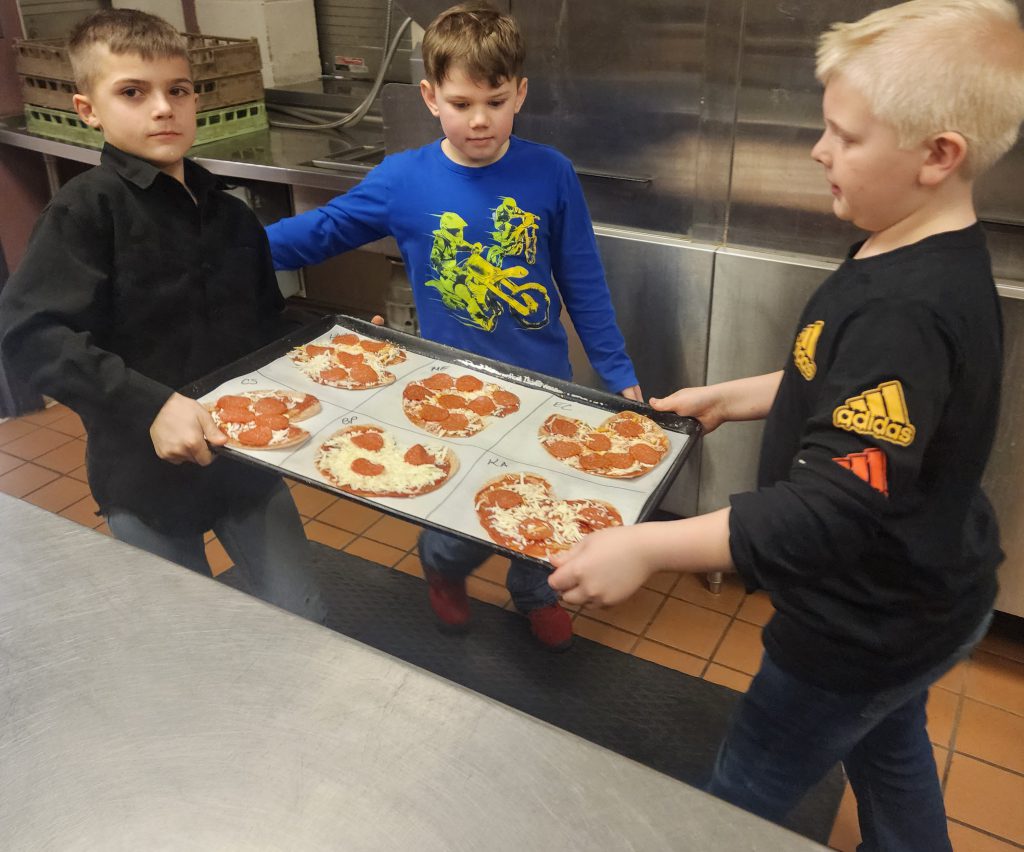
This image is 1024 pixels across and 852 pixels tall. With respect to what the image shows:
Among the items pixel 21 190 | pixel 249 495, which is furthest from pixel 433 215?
pixel 21 190

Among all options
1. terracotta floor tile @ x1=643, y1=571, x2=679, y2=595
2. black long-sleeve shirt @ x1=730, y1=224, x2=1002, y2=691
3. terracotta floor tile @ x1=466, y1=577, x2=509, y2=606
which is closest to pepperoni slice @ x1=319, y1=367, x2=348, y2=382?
terracotta floor tile @ x1=466, y1=577, x2=509, y2=606

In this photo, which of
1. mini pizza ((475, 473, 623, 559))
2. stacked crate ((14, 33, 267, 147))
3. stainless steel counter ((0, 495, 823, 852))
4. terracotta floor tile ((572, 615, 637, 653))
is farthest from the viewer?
stacked crate ((14, 33, 267, 147))

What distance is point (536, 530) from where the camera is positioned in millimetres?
1006

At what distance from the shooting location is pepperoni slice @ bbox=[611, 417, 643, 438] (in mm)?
1245

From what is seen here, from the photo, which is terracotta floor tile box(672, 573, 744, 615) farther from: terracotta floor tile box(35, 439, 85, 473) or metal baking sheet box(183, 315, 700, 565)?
terracotta floor tile box(35, 439, 85, 473)

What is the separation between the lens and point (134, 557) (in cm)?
81

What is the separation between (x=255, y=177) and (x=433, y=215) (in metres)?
1.04

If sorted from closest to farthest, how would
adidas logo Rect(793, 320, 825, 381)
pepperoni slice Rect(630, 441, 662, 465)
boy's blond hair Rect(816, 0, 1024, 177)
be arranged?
1. boy's blond hair Rect(816, 0, 1024, 177)
2. adidas logo Rect(793, 320, 825, 381)
3. pepperoni slice Rect(630, 441, 662, 465)

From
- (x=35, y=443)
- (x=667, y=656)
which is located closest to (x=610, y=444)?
(x=667, y=656)

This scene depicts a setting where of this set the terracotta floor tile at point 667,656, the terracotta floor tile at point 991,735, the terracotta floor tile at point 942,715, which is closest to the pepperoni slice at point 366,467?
the terracotta floor tile at point 667,656

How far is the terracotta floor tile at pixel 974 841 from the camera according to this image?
1.38m

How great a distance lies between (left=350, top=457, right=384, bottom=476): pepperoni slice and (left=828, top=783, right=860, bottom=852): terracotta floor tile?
0.81 meters

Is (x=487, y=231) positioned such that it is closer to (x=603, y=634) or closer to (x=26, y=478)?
(x=603, y=634)

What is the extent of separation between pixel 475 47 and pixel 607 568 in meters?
0.88
